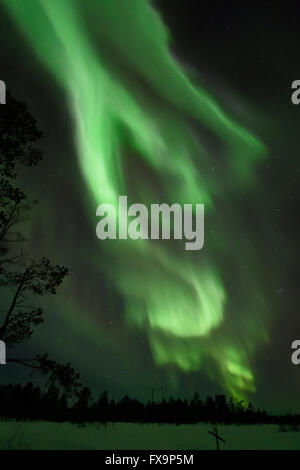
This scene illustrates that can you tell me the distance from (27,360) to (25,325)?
0.95 m

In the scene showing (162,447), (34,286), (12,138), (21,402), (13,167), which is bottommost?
(162,447)

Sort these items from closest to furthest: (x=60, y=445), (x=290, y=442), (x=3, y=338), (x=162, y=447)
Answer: (x=3, y=338)
(x=60, y=445)
(x=162, y=447)
(x=290, y=442)

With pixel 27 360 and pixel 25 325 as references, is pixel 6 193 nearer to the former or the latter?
pixel 25 325

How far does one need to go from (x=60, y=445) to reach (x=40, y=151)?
31.7 feet

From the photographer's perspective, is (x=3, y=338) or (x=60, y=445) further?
(x=60, y=445)

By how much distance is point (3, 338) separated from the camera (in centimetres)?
967

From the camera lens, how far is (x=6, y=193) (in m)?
9.74

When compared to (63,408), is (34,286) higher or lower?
higher

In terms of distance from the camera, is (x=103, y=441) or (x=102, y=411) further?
(x=102, y=411)
